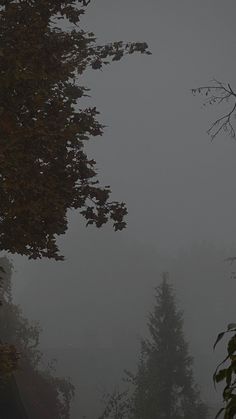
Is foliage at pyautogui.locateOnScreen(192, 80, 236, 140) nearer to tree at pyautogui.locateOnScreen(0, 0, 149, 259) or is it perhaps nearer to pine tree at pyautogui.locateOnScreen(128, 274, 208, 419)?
tree at pyautogui.locateOnScreen(0, 0, 149, 259)

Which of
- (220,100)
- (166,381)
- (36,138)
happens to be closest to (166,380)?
(166,381)

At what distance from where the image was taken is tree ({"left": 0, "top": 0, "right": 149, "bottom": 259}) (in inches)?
213

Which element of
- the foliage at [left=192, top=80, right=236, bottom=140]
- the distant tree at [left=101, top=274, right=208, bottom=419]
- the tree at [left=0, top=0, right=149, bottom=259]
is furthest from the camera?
the distant tree at [left=101, top=274, right=208, bottom=419]

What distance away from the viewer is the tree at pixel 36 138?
5422mm

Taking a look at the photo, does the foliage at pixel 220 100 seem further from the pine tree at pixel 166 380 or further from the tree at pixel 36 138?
the pine tree at pixel 166 380

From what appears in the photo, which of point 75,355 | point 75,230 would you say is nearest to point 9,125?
point 75,355

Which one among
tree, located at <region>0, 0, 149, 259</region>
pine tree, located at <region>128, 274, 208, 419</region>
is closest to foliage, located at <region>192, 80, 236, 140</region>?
tree, located at <region>0, 0, 149, 259</region>

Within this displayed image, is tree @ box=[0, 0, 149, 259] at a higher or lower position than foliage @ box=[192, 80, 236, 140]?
lower

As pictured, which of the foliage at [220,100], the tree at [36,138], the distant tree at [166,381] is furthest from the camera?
the distant tree at [166,381]

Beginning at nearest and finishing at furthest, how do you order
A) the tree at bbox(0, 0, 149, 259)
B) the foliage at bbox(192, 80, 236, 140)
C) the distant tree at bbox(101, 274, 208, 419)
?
the tree at bbox(0, 0, 149, 259) < the foliage at bbox(192, 80, 236, 140) < the distant tree at bbox(101, 274, 208, 419)

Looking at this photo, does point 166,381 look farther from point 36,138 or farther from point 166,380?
point 36,138

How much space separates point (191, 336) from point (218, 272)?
21.6m

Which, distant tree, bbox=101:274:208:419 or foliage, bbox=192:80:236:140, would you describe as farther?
distant tree, bbox=101:274:208:419

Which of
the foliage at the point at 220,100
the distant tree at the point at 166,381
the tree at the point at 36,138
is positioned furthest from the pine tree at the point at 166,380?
the tree at the point at 36,138
